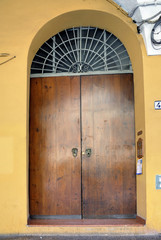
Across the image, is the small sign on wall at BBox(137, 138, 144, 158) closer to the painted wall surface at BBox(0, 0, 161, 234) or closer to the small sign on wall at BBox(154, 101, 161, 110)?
the painted wall surface at BBox(0, 0, 161, 234)

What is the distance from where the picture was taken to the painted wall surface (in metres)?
5.34

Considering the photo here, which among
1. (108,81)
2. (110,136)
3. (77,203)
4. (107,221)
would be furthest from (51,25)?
(107,221)

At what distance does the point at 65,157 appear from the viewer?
591 centimetres

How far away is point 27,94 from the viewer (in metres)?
5.69

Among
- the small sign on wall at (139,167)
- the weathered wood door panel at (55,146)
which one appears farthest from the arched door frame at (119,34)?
the weathered wood door panel at (55,146)

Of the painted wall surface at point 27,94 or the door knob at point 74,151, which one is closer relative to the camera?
the painted wall surface at point 27,94

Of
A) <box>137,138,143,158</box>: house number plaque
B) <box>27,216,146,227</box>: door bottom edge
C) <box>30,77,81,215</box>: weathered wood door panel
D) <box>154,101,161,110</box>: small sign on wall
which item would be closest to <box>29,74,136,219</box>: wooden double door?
<box>30,77,81,215</box>: weathered wood door panel

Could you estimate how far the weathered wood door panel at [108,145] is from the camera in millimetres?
5809

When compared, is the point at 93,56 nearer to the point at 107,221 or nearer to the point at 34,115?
the point at 34,115

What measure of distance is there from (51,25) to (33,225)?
3610 mm

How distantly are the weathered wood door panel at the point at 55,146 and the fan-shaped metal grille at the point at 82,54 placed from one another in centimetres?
26

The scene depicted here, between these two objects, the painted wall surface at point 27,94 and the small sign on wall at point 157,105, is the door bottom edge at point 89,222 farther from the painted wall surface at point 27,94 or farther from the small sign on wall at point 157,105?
the small sign on wall at point 157,105

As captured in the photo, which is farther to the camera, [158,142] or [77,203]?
[77,203]

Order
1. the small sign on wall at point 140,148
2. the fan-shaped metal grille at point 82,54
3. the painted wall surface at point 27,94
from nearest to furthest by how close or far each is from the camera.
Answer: the painted wall surface at point 27,94
the small sign on wall at point 140,148
the fan-shaped metal grille at point 82,54
